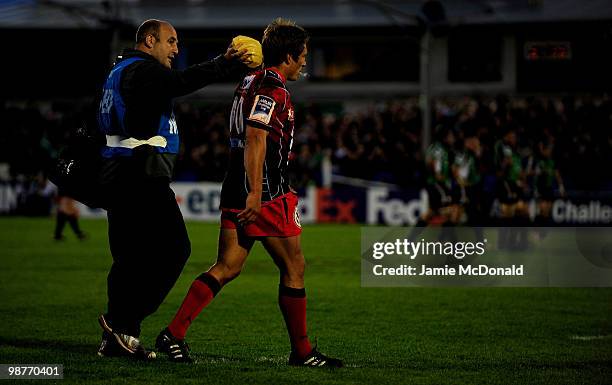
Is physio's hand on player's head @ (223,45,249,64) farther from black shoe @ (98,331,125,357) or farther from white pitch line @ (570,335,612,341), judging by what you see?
white pitch line @ (570,335,612,341)

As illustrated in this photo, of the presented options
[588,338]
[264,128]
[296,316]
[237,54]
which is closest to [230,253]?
[296,316]

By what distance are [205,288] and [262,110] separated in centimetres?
130

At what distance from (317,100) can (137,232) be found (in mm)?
38138

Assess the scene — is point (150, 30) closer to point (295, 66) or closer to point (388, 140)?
point (295, 66)

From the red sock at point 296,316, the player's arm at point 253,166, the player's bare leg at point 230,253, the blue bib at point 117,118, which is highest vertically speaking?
the blue bib at point 117,118

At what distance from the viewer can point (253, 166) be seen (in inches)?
287

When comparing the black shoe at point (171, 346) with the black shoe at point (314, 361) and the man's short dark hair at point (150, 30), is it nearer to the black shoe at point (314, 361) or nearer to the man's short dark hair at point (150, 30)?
the black shoe at point (314, 361)

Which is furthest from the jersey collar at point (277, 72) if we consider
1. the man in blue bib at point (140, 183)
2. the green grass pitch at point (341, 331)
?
the green grass pitch at point (341, 331)

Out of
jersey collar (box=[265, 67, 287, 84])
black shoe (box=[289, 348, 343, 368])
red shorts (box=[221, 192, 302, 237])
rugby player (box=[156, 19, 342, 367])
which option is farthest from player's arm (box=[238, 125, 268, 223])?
black shoe (box=[289, 348, 343, 368])

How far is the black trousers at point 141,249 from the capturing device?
25.2 ft

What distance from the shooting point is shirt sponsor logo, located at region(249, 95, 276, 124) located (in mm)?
7293

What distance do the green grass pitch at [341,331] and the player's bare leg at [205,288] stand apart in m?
0.18

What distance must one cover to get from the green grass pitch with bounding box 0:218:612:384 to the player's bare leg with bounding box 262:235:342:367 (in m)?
0.14

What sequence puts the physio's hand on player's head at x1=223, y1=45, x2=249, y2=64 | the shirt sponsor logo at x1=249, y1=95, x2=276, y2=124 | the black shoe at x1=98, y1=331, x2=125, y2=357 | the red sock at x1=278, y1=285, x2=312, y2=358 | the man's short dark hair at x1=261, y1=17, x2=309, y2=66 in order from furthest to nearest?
1. the black shoe at x1=98, y1=331, x2=125, y2=357
2. the red sock at x1=278, y1=285, x2=312, y2=358
3. the man's short dark hair at x1=261, y1=17, x2=309, y2=66
4. the shirt sponsor logo at x1=249, y1=95, x2=276, y2=124
5. the physio's hand on player's head at x1=223, y1=45, x2=249, y2=64
